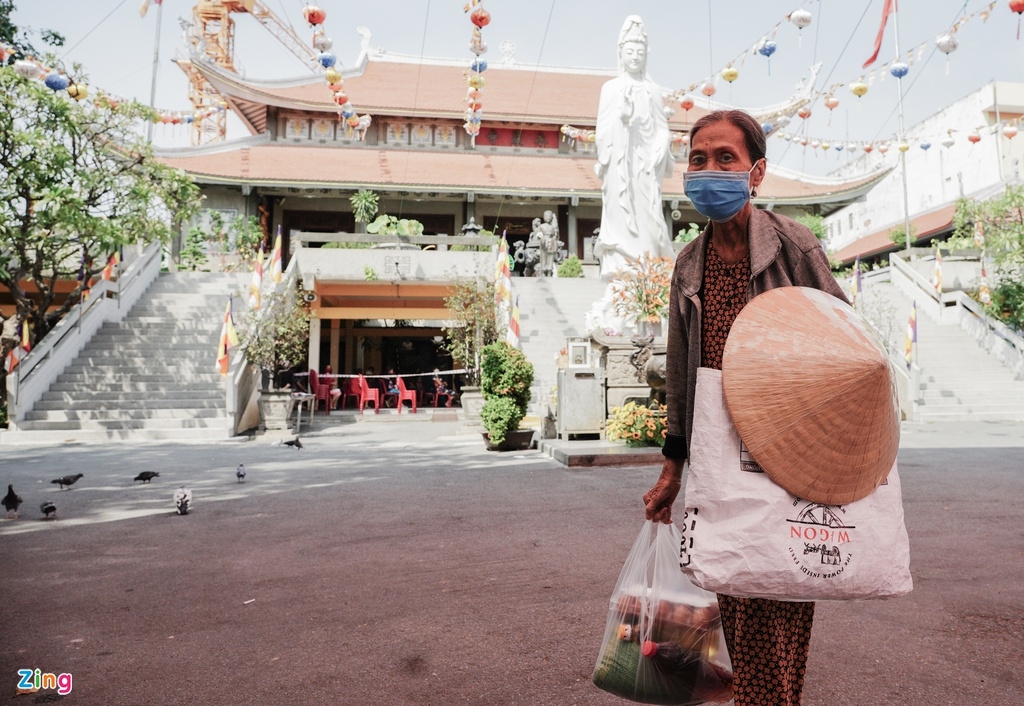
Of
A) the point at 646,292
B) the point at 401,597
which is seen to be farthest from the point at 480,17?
the point at 401,597

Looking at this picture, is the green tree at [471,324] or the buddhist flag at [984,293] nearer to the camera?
the green tree at [471,324]

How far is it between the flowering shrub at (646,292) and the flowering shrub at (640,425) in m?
1.57

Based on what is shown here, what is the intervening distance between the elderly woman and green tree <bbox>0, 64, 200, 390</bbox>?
11298mm

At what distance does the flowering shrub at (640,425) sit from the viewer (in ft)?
25.0

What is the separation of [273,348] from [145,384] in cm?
249

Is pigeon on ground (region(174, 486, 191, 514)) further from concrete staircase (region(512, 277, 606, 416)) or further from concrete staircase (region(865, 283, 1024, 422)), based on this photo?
concrete staircase (region(865, 283, 1024, 422))

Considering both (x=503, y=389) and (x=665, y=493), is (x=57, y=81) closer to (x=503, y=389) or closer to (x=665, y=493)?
(x=503, y=389)

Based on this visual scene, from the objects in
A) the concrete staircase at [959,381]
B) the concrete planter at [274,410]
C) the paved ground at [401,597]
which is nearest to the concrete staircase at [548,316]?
the concrete planter at [274,410]

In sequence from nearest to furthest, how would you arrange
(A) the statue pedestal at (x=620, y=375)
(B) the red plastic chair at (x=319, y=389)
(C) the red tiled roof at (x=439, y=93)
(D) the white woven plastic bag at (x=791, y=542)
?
(D) the white woven plastic bag at (x=791, y=542), (A) the statue pedestal at (x=620, y=375), (B) the red plastic chair at (x=319, y=389), (C) the red tiled roof at (x=439, y=93)

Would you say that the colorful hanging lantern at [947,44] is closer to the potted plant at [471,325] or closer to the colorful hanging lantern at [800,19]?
the colorful hanging lantern at [800,19]

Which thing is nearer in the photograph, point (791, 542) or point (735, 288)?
point (791, 542)

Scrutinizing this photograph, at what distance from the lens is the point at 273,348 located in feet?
39.1

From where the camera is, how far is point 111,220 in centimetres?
1177

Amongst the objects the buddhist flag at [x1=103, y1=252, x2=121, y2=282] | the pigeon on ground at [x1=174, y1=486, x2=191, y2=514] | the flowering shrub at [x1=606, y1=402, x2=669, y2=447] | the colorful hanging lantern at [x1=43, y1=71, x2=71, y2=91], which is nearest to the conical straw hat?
the pigeon on ground at [x1=174, y1=486, x2=191, y2=514]
